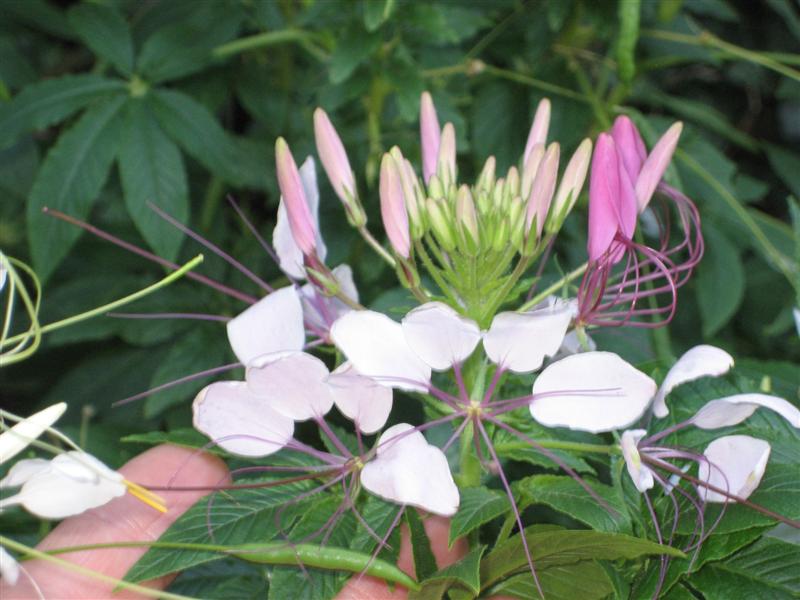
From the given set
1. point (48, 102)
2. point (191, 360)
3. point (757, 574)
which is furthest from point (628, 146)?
point (48, 102)

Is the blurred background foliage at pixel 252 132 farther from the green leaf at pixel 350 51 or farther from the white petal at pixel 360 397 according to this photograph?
the white petal at pixel 360 397

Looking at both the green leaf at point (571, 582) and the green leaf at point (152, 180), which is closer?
the green leaf at point (571, 582)

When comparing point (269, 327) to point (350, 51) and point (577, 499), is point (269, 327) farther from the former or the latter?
point (350, 51)

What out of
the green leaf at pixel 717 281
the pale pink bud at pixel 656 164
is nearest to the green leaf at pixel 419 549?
the pale pink bud at pixel 656 164

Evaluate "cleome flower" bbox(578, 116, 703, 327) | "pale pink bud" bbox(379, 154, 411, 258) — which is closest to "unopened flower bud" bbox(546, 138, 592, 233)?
"cleome flower" bbox(578, 116, 703, 327)

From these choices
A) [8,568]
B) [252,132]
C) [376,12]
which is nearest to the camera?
[8,568]

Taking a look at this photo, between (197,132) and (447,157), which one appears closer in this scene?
(447,157)

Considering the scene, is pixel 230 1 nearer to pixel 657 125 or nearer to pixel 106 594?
pixel 657 125
